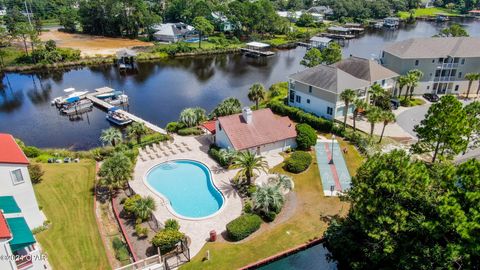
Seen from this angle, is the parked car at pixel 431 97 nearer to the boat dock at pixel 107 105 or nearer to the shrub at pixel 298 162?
the shrub at pixel 298 162

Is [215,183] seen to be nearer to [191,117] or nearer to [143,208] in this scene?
[143,208]

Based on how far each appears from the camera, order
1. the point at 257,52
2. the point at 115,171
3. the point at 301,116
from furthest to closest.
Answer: the point at 257,52 < the point at 301,116 < the point at 115,171

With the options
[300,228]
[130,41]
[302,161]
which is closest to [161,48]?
[130,41]

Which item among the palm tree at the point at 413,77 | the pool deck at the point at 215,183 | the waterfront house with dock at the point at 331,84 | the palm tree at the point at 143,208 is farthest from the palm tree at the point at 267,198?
the palm tree at the point at 413,77

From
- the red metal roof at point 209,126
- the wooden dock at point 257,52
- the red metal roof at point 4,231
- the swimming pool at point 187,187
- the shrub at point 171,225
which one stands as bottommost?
the swimming pool at point 187,187

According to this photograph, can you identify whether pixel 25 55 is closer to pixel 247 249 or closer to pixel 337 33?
pixel 247 249

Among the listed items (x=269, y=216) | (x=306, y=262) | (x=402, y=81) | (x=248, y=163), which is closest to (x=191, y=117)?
(x=248, y=163)
